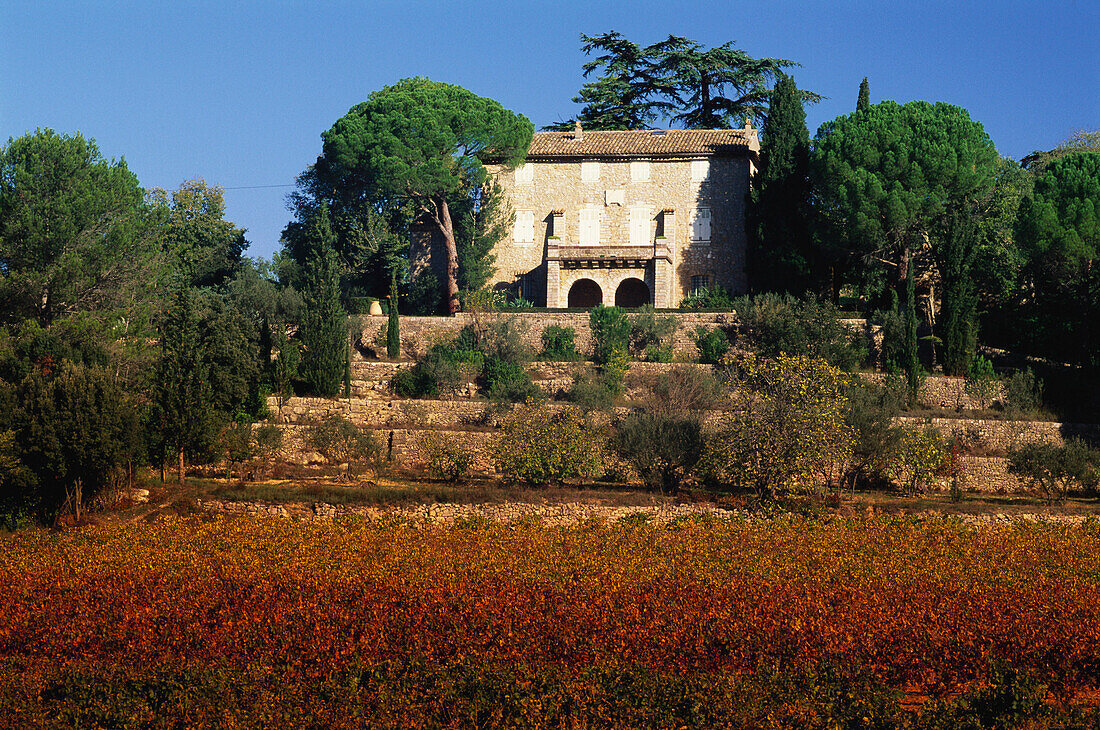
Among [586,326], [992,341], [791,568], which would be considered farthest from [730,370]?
[791,568]

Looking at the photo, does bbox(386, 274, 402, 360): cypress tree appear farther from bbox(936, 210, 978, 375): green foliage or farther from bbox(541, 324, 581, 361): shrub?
bbox(936, 210, 978, 375): green foliage

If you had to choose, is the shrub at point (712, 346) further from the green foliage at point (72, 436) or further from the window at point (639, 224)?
the green foliage at point (72, 436)

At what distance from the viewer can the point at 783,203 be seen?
1549 inches

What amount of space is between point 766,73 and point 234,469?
30914 mm

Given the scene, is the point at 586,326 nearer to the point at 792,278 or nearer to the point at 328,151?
the point at 792,278

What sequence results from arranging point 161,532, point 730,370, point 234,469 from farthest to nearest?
point 730,370, point 234,469, point 161,532

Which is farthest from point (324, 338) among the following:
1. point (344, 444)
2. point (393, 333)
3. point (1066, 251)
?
point (1066, 251)

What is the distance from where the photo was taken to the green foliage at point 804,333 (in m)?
34.0

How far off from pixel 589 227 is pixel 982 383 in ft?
55.2

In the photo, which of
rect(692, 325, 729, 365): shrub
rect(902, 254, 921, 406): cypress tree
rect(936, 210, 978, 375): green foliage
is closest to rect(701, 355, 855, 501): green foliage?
rect(902, 254, 921, 406): cypress tree

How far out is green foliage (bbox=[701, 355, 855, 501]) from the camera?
24.8m

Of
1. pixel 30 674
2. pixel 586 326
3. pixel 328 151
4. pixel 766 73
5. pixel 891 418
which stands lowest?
pixel 30 674

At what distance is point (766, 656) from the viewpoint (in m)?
13.0

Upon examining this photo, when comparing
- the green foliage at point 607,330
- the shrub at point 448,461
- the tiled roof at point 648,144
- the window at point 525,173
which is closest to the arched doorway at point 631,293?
the tiled roof at point 648,144
